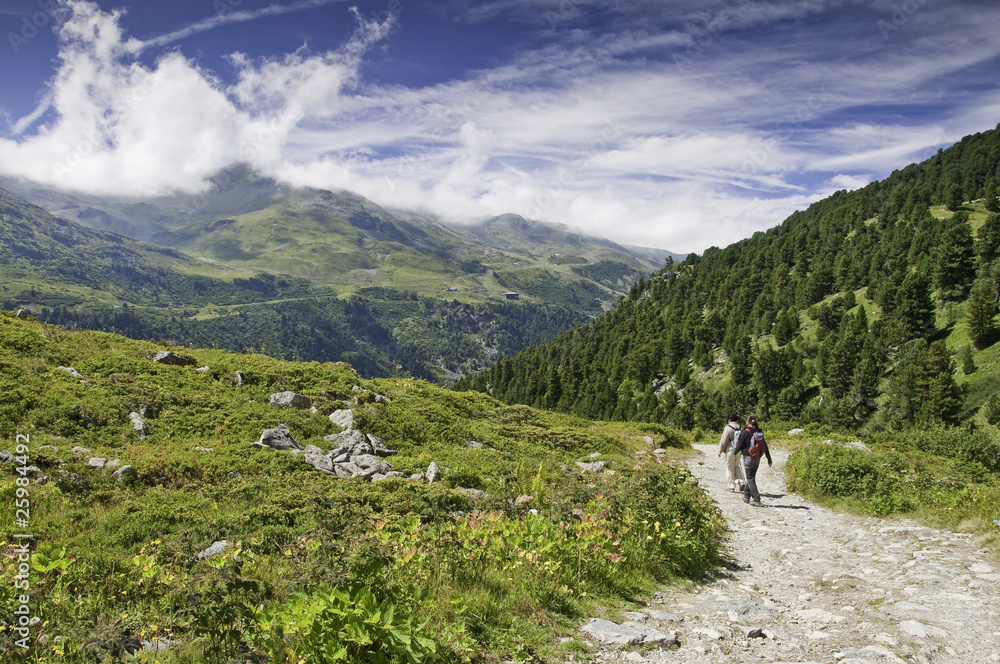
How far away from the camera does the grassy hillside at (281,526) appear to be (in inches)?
187

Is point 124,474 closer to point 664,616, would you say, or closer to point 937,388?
point 664,616

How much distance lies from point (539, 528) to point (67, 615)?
628cm

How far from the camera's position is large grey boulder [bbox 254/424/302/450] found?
13.2 metres

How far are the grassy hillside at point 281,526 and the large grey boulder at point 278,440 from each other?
0.50 metres

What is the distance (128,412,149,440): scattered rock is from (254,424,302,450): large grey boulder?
2.68 meters

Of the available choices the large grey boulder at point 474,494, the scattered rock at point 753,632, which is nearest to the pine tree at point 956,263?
the large grey boulder at point 474,494

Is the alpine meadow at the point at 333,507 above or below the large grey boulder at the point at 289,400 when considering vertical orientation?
below

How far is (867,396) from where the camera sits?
251ft

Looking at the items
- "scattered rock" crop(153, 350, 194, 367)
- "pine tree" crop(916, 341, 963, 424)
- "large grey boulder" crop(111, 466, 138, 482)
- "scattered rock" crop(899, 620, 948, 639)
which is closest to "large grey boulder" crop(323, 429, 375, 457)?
"large grey boulder" crop(111, 466, 138, 482)

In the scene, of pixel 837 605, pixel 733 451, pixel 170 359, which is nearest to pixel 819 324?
pixel 733 451

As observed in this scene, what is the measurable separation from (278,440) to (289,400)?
117 inches

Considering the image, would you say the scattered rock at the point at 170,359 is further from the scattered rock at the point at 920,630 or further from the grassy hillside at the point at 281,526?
the scattered rock at the point at 920,630

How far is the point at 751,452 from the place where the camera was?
16031mm

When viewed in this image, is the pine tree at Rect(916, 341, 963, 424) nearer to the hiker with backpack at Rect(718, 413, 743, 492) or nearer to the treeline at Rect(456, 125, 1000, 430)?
the treeline at Rect(456, 125, 1000, 430)
